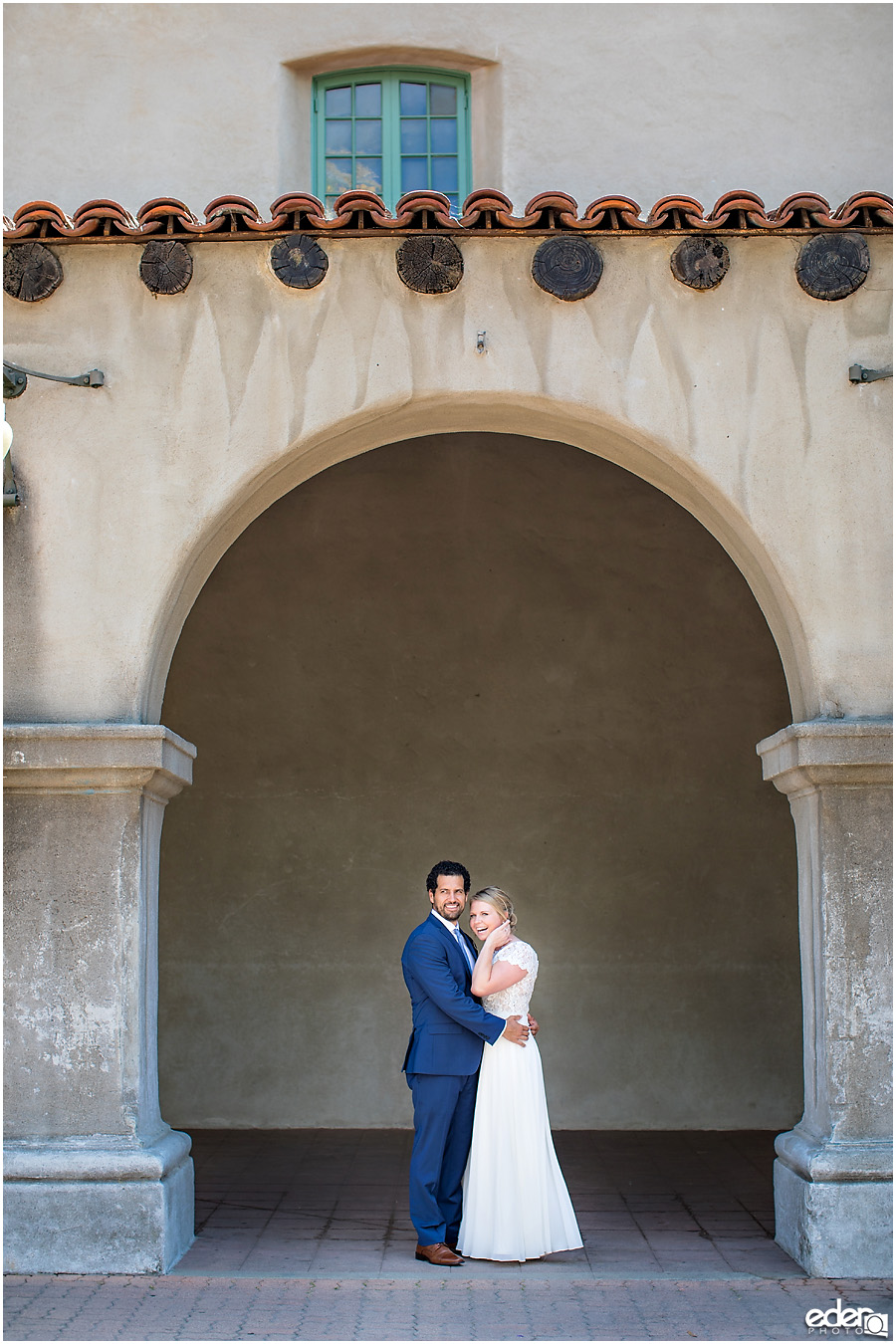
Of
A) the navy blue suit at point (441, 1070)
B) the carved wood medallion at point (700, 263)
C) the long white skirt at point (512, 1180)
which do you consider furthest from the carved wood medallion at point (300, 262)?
the long white skirt at point (512, 1180)

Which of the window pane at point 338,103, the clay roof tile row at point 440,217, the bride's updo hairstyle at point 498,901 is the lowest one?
the bride's updo hairstyle at point 498,901

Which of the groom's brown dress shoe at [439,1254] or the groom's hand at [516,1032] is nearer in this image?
the groom's brown dress shoe at [439,1254]

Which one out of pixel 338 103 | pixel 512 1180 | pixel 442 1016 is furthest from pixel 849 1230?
pixel 338 103

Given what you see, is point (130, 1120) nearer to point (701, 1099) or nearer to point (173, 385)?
point (173, 385)

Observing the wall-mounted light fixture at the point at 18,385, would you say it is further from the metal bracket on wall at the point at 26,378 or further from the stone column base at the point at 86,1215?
the stone column base at the point at 86,1215

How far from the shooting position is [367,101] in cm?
858

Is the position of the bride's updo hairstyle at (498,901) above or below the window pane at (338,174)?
below

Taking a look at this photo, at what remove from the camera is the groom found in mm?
5539

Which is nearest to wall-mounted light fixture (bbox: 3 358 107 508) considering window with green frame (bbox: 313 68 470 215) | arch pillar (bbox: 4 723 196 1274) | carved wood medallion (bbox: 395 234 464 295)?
arch pillar (bbox: 4 723 196 1274)

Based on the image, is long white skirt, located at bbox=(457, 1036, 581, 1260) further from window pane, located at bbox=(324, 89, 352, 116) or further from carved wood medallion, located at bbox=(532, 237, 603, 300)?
window pane, located at bbox=(324, 89, 352, 116)

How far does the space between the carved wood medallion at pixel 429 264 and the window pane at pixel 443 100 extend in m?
3.39

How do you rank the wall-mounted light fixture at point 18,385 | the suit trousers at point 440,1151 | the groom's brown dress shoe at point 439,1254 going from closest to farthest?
the groom's brown dress shoe at point 439,1254 < the suit trousers at point 440,1151 < the wall-mounted light fixture at point 18,385

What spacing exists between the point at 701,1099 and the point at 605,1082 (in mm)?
726

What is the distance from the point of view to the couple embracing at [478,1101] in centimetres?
546
